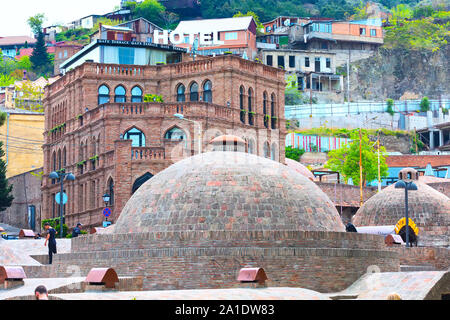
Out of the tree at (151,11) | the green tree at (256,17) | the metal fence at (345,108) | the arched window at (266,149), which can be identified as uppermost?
the tree at (151,11)

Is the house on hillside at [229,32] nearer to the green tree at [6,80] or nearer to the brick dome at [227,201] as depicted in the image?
the green tree at [6,80]

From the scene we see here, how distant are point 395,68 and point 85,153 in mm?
69928

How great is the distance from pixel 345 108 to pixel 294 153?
1923 centimetres

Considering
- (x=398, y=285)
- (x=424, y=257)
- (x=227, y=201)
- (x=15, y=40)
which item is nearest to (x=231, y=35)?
(x=15, y=40)

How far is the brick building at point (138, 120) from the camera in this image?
50.1 meters

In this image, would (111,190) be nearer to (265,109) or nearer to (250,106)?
(250,106)

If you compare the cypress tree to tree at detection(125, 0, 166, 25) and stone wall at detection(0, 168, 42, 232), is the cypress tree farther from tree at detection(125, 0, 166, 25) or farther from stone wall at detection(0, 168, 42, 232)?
stone wall at detection(0, 168, 42, 232)

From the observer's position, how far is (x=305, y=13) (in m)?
132

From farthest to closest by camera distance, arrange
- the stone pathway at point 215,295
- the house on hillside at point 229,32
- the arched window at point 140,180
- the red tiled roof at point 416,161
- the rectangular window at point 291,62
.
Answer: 1. the rectangular window at point 291,62
2. the house on hillside at point 229,32
3. the red tiled roof at point 416,161
4. the arched window at point 140,180
5. the stone pathway at point 215,295

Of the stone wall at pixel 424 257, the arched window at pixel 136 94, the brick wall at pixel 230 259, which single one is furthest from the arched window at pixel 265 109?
the brick wall at pixel 230 259

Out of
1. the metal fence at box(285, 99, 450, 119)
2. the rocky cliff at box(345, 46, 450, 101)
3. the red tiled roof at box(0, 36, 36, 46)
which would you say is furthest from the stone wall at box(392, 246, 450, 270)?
the red tiled roof at box(0, 36, 36, 46)

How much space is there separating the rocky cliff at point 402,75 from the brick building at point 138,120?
5511cm

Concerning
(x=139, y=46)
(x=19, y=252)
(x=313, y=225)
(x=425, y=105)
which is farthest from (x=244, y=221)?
(x=425, y=105)

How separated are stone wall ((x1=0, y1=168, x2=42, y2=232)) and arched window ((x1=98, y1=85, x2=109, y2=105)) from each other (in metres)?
11.1
